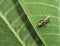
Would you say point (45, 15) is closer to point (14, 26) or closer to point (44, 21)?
point (44, 21)

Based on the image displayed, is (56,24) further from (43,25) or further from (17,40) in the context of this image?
(17,40)

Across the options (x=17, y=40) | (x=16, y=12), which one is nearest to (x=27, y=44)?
(x=17, y=40)

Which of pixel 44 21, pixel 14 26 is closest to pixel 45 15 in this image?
pixel 44 21

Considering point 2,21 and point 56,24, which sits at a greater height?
point 2,21
